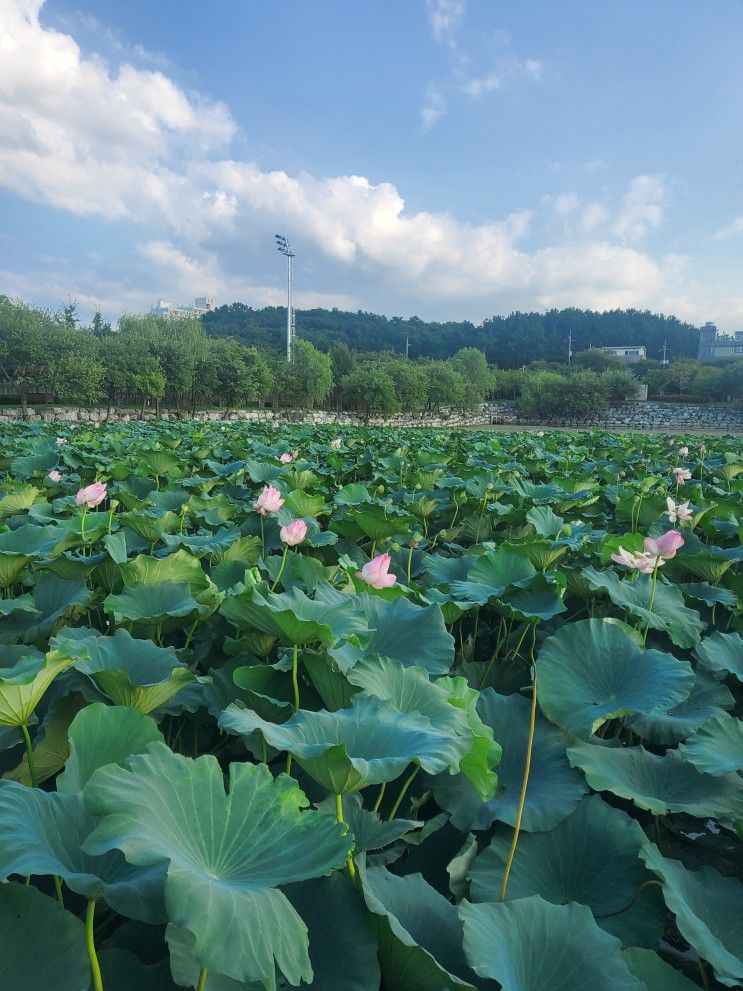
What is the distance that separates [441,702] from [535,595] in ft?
2.54

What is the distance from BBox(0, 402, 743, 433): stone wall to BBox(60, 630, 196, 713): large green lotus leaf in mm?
30046

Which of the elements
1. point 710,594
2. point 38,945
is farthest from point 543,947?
point 710,594

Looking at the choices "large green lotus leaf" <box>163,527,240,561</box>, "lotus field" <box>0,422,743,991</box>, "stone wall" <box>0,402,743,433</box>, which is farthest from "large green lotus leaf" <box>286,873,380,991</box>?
"stone wall" <box>0,402,743,433</box>

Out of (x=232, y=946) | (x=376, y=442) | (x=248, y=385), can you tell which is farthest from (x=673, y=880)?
(x=248, y=385)

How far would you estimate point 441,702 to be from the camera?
96 cm

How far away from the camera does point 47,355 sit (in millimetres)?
27719

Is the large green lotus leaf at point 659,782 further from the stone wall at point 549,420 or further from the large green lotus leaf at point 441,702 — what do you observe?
A: the stone wall at point 549,420

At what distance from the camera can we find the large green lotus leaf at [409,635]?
120 centimetres

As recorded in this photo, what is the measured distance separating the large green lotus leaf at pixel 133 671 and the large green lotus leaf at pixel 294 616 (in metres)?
0.15

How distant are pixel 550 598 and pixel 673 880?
0.82 meters

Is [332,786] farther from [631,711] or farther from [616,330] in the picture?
[616,330]

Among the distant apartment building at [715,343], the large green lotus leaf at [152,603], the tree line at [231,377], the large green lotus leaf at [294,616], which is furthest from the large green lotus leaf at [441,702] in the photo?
the distant apartment building at [715,343]

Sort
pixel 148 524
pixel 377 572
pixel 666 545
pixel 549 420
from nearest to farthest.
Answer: pixel 377 572 → pixel 666 545 → pixel 148 524 → pixel 549 420

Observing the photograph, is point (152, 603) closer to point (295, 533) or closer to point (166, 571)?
point (166, 571)
